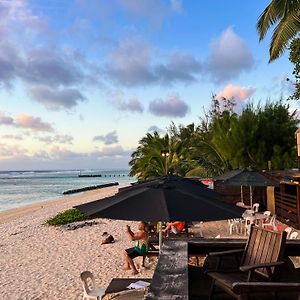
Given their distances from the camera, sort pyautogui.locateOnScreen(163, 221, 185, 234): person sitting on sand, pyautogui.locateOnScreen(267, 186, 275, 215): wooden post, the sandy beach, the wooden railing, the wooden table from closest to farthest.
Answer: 1. the wooden table
2. the sandy beach
3. pyautogui.locateOnScreen(163, 221, 185, 234): person sitting on sand
4. the wooden railing
5. pyautogui.locateOnScreen(267, 186, 275, 215): wooden post

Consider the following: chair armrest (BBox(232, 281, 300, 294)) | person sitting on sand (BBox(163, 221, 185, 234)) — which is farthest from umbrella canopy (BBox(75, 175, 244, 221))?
person sitting on sand (BBox(163, 221, 185, 234))

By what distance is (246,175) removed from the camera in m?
12.2

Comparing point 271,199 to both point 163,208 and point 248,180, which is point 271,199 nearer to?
point 248,180

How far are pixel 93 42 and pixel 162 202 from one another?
34.6 ft

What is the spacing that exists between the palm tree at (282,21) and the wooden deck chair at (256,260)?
37.6ft

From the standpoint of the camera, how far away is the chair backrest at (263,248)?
13.1 feet

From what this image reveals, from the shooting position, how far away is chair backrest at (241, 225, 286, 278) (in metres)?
4.00

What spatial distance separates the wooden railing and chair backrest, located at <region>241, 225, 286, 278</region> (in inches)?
383

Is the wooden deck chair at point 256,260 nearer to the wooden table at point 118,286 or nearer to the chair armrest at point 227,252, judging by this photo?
the chair armrest at point 227,252

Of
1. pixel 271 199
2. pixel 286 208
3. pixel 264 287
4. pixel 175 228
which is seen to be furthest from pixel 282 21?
pixel 264 287

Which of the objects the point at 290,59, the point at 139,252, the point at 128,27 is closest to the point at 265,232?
the point at 139,252

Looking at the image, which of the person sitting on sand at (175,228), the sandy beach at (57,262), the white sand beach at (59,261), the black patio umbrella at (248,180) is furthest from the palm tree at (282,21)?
the sandy beach at (57,262)

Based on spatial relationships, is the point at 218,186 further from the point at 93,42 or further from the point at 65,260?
the point at 65,260

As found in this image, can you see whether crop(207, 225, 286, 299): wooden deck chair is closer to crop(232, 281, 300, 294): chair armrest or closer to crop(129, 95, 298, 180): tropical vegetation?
crop(232, 281, 300, 294): chair armrest
